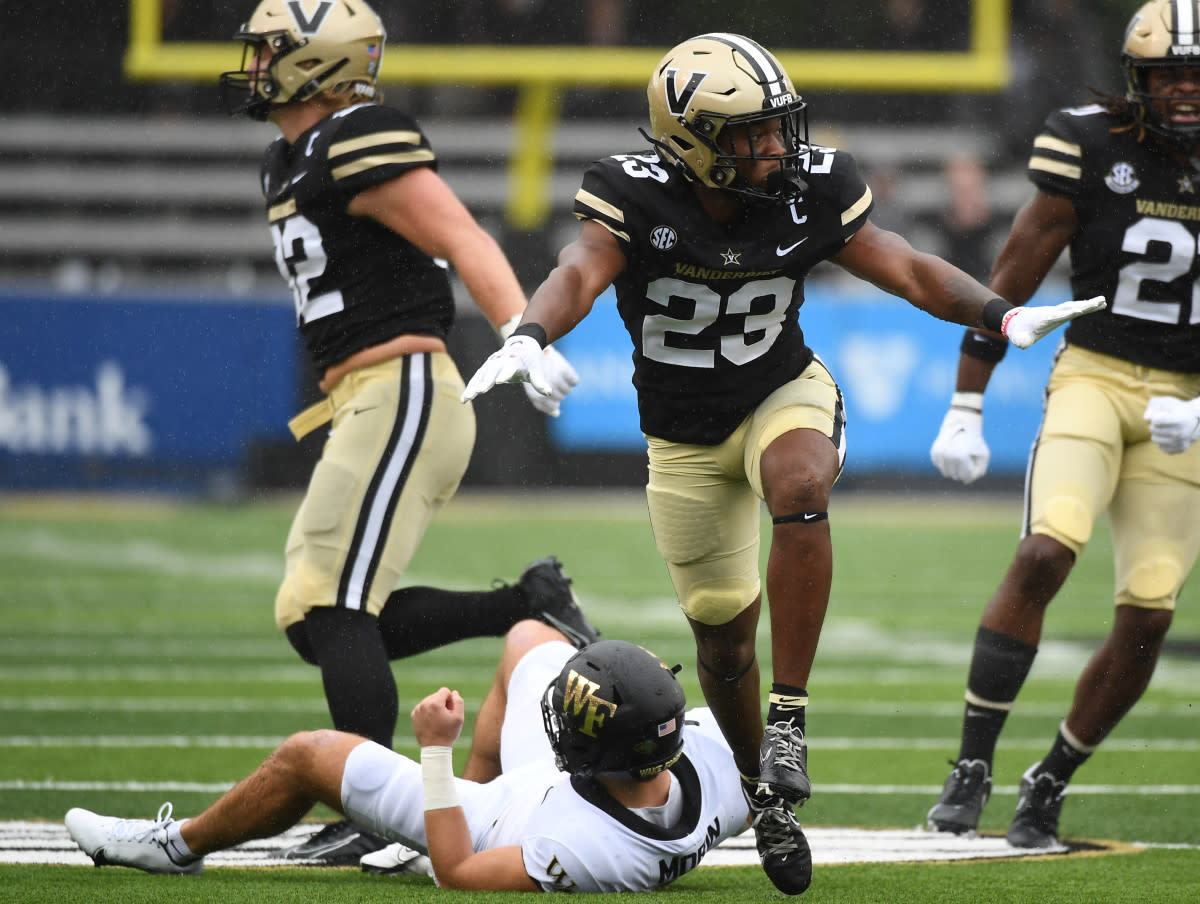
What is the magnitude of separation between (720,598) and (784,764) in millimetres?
649

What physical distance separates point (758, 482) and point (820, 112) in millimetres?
12073

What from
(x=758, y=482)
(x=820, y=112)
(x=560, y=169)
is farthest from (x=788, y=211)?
(x=560, y=169)

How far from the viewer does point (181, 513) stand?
12.5 meters

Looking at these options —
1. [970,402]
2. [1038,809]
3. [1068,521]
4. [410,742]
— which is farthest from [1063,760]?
[410,742]

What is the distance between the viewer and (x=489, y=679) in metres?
6.98

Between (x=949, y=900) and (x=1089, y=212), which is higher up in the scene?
(x=1089, y=212)

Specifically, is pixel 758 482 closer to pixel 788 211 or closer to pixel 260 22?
pixel 788 211

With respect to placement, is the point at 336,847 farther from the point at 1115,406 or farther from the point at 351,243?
the point at 1115,406

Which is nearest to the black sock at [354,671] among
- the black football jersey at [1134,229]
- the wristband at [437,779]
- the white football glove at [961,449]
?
the wristband at [437,779]

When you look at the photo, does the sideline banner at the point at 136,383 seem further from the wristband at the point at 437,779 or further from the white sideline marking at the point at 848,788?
the wristband at the point at 437,779

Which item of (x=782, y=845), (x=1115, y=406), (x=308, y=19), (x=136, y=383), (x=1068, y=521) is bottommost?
(x=136, y=383)

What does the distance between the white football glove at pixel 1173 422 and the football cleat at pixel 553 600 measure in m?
1.40

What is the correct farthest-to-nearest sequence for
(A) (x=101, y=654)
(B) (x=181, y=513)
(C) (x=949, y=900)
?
(B) (x=181, y=513) < (A) (x=101, y=654) < (C) (x=949, y=900)

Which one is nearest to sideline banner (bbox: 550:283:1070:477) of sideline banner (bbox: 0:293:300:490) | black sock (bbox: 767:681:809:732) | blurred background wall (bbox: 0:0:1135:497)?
blurred background wall (bbox: 0:0:1135:497)
